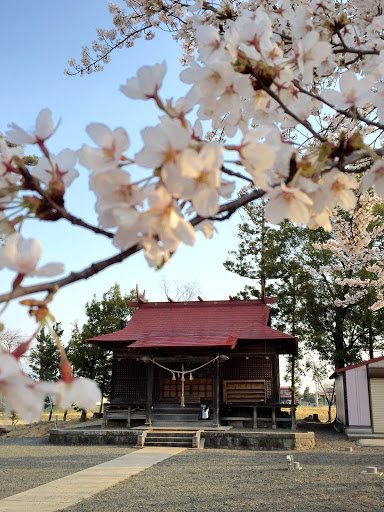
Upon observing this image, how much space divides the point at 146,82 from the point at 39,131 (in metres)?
0.23

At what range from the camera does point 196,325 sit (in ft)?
50.8

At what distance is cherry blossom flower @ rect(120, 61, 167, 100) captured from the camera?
0.87 meters

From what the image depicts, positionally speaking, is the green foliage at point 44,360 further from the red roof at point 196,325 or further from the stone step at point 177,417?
the stone step at point 177,417

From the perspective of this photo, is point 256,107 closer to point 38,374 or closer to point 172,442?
point 172,442

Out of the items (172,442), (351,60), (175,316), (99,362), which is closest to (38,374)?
(99,362)

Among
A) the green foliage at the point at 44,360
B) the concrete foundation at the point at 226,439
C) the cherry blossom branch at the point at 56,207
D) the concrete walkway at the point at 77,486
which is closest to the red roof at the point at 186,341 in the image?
the concrete foundation at the point at 226,439

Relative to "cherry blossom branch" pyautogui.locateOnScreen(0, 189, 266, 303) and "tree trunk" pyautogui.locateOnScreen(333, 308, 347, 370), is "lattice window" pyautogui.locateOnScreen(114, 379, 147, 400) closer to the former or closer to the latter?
"tree trunk" pyautogui.locateOnScreen(333, 308, 347, 370)

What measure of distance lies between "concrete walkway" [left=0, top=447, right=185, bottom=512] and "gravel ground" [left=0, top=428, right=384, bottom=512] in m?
0.20

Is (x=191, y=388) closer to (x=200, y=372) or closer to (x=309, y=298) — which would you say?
(x=200, y=372)

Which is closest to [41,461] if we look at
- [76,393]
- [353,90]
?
[76,393]

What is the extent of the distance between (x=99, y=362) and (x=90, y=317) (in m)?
2.29

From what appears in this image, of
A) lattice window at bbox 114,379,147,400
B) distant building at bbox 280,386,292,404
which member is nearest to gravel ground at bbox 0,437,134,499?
lattice window at bbox 114,379,147,400

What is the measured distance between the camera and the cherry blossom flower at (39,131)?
0.89 meters

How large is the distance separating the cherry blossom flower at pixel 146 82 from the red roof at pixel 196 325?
1176cm
